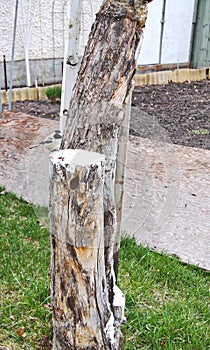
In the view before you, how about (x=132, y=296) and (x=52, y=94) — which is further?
(x=52, y=94)

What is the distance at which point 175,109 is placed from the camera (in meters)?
6.43

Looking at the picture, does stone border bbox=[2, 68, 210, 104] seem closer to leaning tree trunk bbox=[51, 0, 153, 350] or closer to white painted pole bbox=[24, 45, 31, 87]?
white painted pole bbox=[24, 45, 31, 87]

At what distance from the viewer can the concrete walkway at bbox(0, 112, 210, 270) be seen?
1.82 m

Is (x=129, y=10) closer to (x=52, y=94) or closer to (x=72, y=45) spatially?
(x=72, y=45)

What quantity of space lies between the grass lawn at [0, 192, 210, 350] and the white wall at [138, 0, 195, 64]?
649 cm

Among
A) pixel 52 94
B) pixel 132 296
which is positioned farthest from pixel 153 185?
pixel 52 94

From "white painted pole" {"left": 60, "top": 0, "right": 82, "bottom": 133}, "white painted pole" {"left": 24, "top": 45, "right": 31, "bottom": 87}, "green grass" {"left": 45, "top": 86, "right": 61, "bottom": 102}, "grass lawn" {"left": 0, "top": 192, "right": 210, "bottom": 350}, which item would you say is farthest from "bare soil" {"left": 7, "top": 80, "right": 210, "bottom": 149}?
"white painted pole" {"left": 60, "top": 0, "right": 82, "bottom": 133}

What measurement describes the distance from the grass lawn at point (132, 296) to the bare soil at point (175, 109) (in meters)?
2.29

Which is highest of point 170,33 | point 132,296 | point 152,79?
point 170,33

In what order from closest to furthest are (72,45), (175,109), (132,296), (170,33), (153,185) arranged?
(72,45), (132,296), (153,185), (175,109), (170,33)

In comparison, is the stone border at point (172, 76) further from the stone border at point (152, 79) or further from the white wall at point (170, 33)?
the white wall at point (170, 33)

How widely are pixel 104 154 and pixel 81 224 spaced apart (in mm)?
225

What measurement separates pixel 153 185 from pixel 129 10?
4.44 ft

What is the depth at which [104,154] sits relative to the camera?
1328mm
